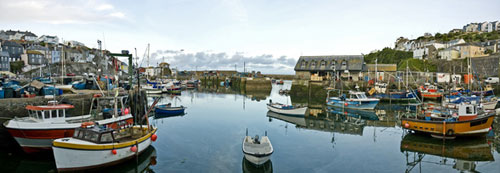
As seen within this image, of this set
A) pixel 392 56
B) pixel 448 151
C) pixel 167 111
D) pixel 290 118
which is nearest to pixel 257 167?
pixel 448 151

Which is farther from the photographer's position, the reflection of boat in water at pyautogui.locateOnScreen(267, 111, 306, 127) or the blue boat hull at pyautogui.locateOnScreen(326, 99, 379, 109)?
the blue boat hull at pyautogui.locateOnScreen(326, 99, 379, 109)

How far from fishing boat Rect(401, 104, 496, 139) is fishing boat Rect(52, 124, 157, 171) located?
1726 centimetres

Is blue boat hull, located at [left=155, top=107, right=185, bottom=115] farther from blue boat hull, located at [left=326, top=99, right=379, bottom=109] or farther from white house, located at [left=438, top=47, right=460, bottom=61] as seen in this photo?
white house, located at [left=438, top=47, right=460, bottom=61]

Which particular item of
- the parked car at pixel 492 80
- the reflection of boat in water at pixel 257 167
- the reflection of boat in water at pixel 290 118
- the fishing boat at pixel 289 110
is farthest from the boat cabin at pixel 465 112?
the parked car at pixel 492 80

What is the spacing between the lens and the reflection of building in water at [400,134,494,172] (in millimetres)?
13328

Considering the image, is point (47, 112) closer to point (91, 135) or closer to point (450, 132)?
point (91, 135)

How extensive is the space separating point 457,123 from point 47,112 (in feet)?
75.2

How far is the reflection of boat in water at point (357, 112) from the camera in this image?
88.9 feet

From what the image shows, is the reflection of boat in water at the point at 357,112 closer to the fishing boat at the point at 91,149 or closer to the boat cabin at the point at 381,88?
the boat cabin at the point at 381,88

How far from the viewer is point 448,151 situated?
1502cm

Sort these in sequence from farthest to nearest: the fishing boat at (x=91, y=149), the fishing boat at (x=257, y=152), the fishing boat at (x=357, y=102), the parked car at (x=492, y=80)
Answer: the parked car at (x=492, y=80)
the fishing boat at (x=357, y=102)
the fishing boat at (x=257, y=152)
the fishing boat at (x=91, y=149)

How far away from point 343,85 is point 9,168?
42.5 meters

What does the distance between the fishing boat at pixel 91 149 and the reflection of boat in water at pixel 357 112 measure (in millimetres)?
22136

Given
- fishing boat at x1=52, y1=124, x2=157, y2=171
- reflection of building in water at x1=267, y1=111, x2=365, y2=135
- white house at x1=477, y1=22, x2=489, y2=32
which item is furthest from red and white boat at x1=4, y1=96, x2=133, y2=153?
white house at x1=477, y1=22, x2=489, y2=32
